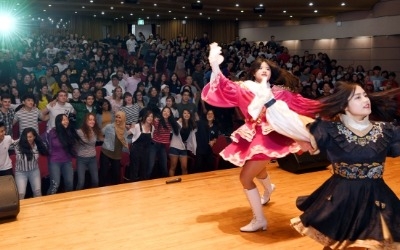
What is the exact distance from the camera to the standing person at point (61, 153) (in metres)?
4.84

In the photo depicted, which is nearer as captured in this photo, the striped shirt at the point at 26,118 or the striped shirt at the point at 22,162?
the striped shirt at the point at 22,162

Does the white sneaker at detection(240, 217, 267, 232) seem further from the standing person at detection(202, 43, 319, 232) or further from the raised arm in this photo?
the raised arm

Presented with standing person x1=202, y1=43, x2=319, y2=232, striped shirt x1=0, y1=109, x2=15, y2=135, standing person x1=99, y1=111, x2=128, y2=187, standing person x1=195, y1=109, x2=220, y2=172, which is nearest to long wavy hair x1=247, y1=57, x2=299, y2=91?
standing person x1=202, y1=43, x2=319, y2=232

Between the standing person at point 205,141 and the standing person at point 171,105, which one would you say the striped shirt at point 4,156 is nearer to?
the standing person at point 205,141

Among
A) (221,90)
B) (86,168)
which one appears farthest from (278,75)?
(86,168)

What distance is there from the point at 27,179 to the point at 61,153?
16.7 inches

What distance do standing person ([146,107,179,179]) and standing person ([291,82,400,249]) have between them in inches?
128

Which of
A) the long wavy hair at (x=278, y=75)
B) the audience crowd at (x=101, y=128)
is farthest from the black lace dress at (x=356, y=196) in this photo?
the audience crowd at (x=101, y=128)

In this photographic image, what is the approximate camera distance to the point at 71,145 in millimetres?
4879

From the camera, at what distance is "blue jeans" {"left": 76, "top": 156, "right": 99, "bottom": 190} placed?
5.04 meters

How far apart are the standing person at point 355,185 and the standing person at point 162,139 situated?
3.26m

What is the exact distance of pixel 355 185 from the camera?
2418mm

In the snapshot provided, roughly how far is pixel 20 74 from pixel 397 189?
6.17 metres

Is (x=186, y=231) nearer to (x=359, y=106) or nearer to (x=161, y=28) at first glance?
(x=359, y=106)
